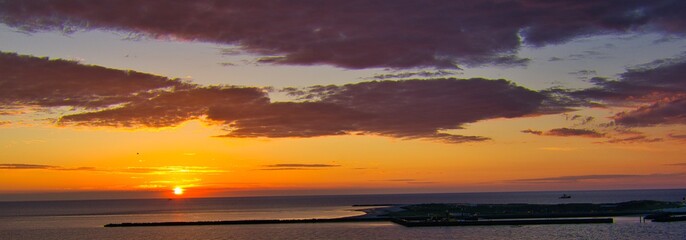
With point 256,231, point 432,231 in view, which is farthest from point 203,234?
point 432,231

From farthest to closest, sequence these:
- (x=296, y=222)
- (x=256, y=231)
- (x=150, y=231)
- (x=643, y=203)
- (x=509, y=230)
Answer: (x=643, y=203), (x=296, y=222), (x=150, y=231), (x=256, y=231), (x=509, y=230)

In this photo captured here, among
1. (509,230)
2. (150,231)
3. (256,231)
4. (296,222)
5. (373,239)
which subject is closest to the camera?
(373,239)

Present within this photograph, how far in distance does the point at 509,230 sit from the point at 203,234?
42.8 meters

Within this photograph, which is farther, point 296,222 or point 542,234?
point 296,222

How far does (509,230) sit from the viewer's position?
8975 centimetres

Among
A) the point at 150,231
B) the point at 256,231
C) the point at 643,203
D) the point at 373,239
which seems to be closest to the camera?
the point at 373,239

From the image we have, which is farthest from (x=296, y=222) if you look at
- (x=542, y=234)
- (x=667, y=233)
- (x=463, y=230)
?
(x=667, y=233)

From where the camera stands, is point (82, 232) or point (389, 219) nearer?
point (82, 232)

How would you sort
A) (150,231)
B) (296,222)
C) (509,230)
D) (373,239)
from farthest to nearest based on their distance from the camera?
(296,222) < (150,231) < (509,230) < (373,239)

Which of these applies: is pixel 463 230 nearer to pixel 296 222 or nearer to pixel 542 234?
pixel 542 234

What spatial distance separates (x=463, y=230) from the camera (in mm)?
90750

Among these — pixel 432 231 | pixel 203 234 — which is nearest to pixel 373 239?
pixel 432 231

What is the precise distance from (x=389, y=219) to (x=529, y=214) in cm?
2427

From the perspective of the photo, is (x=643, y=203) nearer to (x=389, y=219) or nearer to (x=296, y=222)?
(x=389, y=219)
